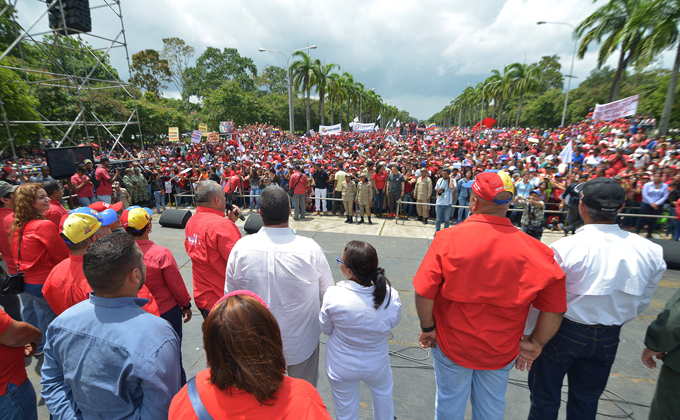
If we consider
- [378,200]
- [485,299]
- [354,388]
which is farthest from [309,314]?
[378,200]

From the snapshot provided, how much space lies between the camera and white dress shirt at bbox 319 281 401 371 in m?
2.01

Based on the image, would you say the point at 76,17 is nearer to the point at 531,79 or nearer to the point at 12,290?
the point at 12,290

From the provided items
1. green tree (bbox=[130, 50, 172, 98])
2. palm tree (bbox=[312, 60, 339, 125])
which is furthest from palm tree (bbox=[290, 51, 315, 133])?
green tree (bbox=[130, 50, 172, 98])

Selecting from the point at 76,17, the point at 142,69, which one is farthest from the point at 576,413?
the point at 142,69

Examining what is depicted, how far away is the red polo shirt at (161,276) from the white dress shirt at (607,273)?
9.62 feet

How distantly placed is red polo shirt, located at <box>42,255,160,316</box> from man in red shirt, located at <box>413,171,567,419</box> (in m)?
1.89

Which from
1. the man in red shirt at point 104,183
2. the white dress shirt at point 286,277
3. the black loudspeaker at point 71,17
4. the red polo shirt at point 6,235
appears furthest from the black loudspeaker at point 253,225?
the black loudspeaker at point 71,17

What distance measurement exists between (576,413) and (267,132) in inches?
1250

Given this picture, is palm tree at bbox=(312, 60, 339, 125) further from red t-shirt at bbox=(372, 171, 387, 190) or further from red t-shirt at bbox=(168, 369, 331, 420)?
red t-shirt at bbox=(168, 369, 331, 420)

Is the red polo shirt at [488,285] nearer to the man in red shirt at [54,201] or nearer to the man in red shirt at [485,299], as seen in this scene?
the man in red shirt at [485,299]

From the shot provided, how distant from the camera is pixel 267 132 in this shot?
31.0 m

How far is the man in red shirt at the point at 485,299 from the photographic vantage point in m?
1.76

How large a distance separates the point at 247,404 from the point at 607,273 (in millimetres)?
2218

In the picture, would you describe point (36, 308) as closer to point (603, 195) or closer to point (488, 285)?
point (488, 285)
